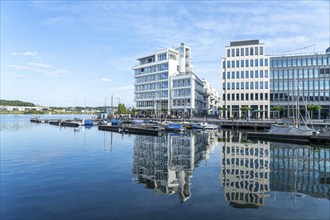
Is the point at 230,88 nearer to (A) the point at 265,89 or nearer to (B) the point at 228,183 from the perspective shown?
(A) the point at 265,89

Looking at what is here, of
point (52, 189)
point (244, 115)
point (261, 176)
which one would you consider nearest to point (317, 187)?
point (261, 176)

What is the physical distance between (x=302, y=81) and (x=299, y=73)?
11.0ft

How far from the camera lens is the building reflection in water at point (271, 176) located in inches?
651

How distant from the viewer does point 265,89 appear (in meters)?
102

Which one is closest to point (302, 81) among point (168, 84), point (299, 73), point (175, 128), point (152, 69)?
point (299, 73)

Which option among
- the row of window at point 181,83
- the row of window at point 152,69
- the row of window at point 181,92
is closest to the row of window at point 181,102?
the row of window at point 181,92

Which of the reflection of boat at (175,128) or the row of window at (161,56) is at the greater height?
the row of window at (161,56)

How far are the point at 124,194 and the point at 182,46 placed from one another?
115m

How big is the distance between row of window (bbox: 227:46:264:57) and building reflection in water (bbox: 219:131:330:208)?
7723 centimetres

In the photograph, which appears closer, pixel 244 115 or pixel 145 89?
pixel 244 115

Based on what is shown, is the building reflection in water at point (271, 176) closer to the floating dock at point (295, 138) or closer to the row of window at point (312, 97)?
the floating dock at point (295, 138)

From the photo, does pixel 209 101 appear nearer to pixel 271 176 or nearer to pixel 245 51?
pixel 245 51

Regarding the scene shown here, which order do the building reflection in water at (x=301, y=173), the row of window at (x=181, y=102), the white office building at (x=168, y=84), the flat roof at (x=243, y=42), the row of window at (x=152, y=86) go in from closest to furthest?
the building reflection in water at (x=301, y=173) → the flat roof at (x=243, y=42) → the row of window at (x=181, y=102) → the white office building at (x=168, y=84) → the row of window at (x=152, y=86)

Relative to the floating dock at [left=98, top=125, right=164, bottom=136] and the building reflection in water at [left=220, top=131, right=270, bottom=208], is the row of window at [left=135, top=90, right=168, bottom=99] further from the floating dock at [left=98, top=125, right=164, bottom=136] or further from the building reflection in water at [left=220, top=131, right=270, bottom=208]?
the building reflection in water at [left=220, top=131, right=270, bottom=208]
